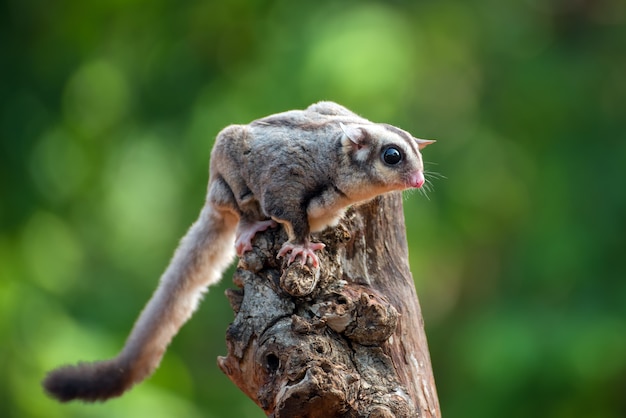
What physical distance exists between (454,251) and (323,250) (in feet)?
22.9

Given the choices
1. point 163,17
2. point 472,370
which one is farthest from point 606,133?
point 163,17

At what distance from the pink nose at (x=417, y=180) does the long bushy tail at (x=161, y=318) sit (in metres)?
1.20

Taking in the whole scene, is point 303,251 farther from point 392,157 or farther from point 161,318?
point 161,318

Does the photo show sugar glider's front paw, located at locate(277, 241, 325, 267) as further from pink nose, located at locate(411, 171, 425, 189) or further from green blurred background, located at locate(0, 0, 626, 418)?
green blurred background, located at locate(0, 0, 626, 418)

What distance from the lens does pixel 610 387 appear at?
36.6 ft

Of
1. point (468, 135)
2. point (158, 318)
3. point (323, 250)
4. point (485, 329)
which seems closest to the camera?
point (323, 250)

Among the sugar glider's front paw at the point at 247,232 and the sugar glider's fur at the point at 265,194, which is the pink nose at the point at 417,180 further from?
the sugar glider's front paw at the point at 247,232

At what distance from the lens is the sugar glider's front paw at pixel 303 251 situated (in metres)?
5.19

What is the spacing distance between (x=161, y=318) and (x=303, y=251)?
138cm

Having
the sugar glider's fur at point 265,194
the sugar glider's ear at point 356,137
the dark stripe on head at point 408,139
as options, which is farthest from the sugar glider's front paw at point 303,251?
the dark stripe on head at point 408,139

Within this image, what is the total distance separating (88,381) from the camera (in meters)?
6.07

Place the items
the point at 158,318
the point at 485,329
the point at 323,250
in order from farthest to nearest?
the point at 485,329 → the point at 158,318 → the point at 323,250

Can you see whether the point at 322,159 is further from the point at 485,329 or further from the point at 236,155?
the point at 485,329

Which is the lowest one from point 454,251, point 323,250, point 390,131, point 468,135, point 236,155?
point 323,250
